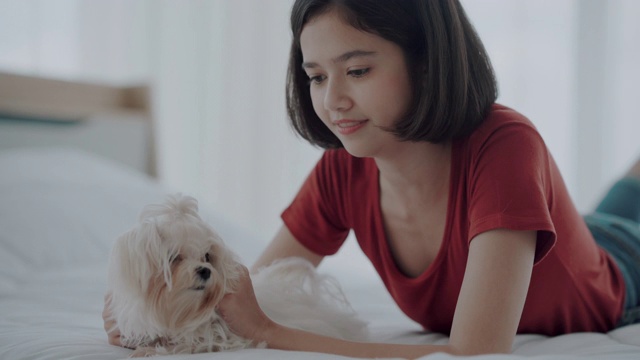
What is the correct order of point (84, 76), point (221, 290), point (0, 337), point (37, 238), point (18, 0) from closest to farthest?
point (221, 290) → point (0, 337) → point (37, 238) → point (18, 0) → point (84, 76)

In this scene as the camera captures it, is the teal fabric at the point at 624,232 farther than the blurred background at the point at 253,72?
No

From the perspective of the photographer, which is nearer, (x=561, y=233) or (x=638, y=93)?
(x=561, y=233)

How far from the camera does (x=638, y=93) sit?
325cm

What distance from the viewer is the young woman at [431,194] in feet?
3.25

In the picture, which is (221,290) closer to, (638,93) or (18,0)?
(18,0)

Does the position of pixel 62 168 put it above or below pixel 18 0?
below

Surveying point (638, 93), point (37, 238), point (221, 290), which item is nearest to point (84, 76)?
point (37, 238)

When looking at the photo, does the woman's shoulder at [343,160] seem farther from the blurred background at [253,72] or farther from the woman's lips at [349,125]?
the blurred background at [253,72]

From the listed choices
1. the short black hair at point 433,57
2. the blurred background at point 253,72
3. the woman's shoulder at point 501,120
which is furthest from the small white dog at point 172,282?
the blurred background at point 253,72

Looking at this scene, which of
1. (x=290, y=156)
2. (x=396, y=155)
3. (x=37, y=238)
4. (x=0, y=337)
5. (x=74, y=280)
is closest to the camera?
(x=0, y=337)

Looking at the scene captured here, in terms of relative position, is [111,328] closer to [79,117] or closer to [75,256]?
[75,256]

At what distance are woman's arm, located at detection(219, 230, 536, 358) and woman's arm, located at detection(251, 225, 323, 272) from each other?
0.37 meters

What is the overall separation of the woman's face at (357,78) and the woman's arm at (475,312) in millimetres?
264

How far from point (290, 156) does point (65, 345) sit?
277 centimetres
